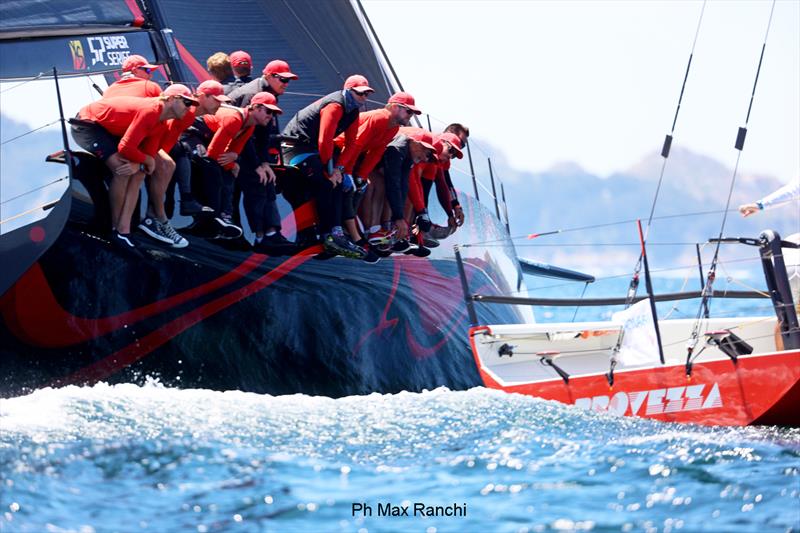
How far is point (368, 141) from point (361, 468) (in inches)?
110

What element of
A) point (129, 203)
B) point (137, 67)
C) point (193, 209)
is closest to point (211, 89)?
point (137, 67)

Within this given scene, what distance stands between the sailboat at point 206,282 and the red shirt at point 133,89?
0.36 m

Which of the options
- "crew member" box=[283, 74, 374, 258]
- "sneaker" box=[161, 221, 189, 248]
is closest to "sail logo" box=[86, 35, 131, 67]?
"crew member" box=[283, 74, 374, 258]

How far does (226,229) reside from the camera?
6.43 metres

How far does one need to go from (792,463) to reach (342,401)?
A: 8.58 feet

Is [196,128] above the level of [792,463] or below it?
above

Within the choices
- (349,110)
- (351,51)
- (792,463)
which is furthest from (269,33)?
(792,463)

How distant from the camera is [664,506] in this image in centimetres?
451

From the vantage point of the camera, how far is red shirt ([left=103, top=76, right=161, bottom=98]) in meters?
6.15

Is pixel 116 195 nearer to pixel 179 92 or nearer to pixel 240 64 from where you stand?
pixel 179 92

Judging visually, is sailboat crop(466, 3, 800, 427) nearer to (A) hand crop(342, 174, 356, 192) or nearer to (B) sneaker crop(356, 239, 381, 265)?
(B) sneaker crop(356, 239, 381, 265)

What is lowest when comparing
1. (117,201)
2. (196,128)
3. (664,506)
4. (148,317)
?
(664,506)

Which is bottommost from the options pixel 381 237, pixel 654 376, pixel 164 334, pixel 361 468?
pixel 361 468

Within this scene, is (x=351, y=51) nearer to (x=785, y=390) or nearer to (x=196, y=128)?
(x=196, y=128)
